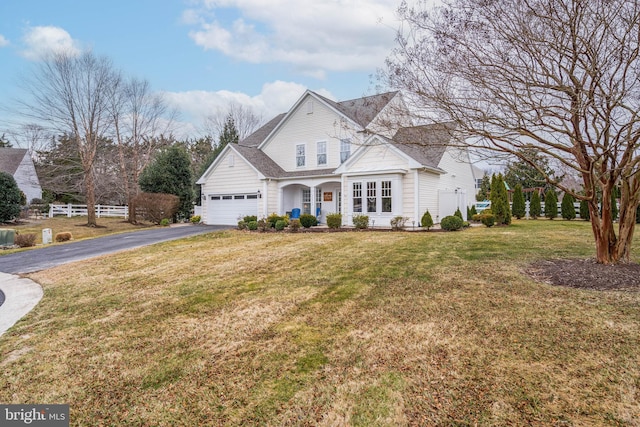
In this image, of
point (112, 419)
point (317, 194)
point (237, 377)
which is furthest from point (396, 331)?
point (317, 194)

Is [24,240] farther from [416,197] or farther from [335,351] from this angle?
[416,197]

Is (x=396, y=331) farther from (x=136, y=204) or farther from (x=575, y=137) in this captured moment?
(x=136, y=204)

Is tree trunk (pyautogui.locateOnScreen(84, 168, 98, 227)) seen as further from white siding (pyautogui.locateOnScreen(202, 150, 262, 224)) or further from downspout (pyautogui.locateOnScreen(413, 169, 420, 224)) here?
downspout (pyautogui.locateOnScreen(413, 169, 420, 224))

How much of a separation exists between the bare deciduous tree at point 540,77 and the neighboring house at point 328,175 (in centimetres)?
781

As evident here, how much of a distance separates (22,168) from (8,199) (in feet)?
45.0

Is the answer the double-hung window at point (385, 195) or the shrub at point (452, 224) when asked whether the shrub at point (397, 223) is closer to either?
the double-hung window at point (385, 195)

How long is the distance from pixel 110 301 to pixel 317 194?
14485mm

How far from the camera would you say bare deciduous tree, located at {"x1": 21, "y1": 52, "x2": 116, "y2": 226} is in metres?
21.2

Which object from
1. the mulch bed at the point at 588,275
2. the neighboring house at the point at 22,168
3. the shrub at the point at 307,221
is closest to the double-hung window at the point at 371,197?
the shrub at the point at 307,221

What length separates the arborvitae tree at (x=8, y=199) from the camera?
71.3 feet

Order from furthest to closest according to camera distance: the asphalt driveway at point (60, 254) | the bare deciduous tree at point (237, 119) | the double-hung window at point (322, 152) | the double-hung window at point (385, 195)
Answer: the bare deciduous tree at point (237, 119) < the double-hung window at point (322, 152) < the double-hung window at point (385, 195) < the asphalt driveway at point (60, 254)

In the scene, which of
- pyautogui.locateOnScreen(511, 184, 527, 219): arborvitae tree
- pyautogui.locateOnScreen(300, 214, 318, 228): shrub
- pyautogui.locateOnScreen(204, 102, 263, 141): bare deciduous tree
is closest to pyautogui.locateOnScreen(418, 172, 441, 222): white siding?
pyautogui.locateOnScreen(300, 214, 318, 228): shrub

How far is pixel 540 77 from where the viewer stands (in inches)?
253

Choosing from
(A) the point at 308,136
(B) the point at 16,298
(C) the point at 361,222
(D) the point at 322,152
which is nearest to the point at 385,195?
(C) the point at 361,222
